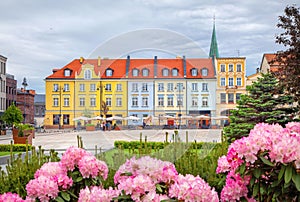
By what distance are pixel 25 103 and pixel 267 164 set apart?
74096 millimetres

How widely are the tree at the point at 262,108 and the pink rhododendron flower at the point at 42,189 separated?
13.0 meters

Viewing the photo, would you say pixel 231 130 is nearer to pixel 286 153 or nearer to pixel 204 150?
pixel 204 150

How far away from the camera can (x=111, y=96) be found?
5.51 metres

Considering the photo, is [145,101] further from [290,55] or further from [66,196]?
[290,55]

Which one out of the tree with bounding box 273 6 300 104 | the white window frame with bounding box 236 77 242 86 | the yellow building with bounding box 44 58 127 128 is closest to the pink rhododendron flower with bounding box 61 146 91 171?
the yellow building with bounding box 44 58 127 128

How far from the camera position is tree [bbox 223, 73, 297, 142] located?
50.1 ft

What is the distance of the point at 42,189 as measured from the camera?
8.34 ft

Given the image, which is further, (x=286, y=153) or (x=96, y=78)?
(x=96, y=78)

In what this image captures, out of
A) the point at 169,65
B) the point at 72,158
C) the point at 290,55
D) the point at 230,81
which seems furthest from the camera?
the point at 230,81

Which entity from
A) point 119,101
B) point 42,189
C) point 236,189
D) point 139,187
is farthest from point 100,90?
point 139,187

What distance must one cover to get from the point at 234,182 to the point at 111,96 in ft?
10.3

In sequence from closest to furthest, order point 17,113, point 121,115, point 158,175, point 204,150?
point 158,175
point 204,150
point 121,115
point 17,113

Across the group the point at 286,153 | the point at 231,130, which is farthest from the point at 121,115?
the point at 231,130

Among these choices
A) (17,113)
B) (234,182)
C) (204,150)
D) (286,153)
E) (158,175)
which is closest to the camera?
(286,153)
